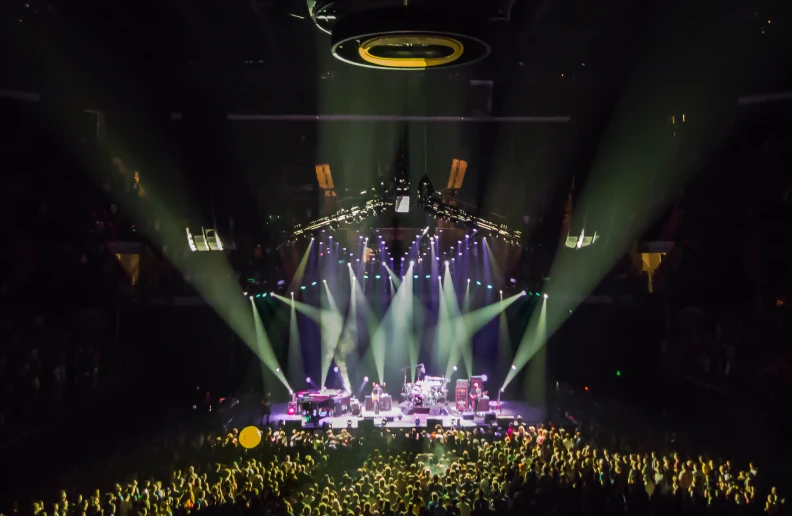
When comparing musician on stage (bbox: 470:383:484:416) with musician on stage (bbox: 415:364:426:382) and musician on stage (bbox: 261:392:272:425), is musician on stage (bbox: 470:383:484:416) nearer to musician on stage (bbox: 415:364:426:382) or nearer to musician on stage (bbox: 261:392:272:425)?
musician on stage (bbox: 415:364:426:382)

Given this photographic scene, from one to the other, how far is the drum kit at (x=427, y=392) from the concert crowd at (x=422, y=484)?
5.77 m

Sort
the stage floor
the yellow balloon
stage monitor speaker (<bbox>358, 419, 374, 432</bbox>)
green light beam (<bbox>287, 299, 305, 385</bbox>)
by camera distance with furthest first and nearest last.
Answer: green light beam (<bbox>287, 299, 305, 385</bbox>), the stage floor, stage monitor speaker (<bbox>358, 419, 374, 432</bbox>), the yellow balloon

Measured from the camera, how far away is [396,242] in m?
14.4

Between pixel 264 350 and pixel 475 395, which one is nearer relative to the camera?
pixel 475 395

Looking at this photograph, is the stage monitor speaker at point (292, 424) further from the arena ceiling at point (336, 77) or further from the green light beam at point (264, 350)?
the arena ceiling at point (336, 77)

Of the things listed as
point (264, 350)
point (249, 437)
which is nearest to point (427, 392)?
point (264, 350)

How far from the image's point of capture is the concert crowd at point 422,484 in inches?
227

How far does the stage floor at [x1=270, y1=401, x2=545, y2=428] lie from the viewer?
1386 centimetres

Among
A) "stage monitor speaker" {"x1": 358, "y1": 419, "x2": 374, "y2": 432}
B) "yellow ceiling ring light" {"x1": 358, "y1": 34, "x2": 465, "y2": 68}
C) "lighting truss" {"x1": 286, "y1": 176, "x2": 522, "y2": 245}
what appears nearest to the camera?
"yellow ceiling ring light" {"x1": 358, "y1": 34, "x2": 465, "y2": 68}

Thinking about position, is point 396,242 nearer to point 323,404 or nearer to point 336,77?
point 323,404

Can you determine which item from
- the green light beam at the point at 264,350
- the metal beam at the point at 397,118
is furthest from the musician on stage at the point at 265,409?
the metal beam at the point at 397,118

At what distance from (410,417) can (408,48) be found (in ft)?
40.2

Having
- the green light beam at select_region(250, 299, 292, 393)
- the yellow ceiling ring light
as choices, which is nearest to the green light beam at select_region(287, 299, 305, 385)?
the green light beam at select_region(250, 299, 292, 393)

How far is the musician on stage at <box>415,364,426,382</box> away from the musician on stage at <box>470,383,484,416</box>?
A: 1.60 m
